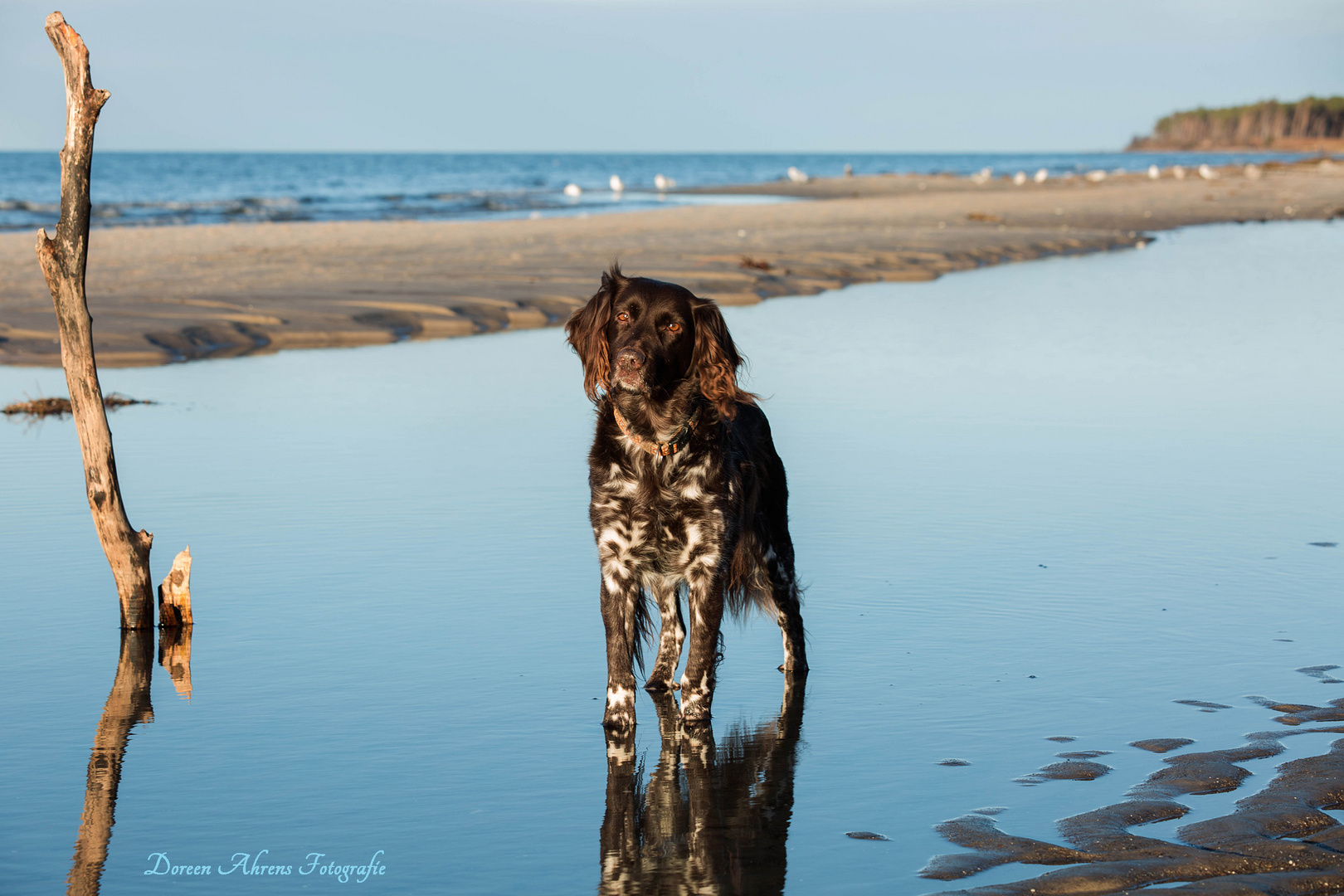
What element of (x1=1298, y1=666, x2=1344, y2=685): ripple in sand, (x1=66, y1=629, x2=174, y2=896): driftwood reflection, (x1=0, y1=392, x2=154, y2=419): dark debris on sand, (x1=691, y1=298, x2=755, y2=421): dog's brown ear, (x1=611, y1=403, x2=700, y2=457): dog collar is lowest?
(x1=1298, y1=666, x2=1344, y2=685): ripple in sand

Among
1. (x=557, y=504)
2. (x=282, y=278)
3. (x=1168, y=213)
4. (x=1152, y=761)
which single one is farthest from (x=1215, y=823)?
(x=1168, y=213)

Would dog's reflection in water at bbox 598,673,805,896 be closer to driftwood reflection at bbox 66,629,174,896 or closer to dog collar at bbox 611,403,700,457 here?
dog collar at bbox 611,403,700,457

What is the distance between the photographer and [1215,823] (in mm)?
4242

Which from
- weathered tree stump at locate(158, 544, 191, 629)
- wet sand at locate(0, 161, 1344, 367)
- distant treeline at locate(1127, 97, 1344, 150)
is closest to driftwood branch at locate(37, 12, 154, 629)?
weathered tree stump at locate(158, 544, 191, 629)

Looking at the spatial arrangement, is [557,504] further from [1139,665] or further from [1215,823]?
[1215,823]

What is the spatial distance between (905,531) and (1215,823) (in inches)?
161

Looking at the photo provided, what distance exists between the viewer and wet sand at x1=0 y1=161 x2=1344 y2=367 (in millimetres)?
16500

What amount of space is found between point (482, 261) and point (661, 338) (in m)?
19.7

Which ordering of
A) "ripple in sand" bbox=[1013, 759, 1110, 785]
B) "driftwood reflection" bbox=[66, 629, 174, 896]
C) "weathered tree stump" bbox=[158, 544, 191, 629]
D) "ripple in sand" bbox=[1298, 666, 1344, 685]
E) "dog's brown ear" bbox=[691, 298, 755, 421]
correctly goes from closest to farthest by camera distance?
"driftwood reflection" bbox=[66, 629, 174, 896] → "ripple in sand" bbox=[1013, 759, 1110, 785] → "dog's brown ear" bbox=[691, 298, 755, 421] → "ripple in sand" bbox=[1298, 666, 1344, 685] → "weathered tree stump" bbox=[158, 544, 191, 629]

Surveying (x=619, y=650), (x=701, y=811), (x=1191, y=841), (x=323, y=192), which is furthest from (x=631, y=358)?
(x=323, y=192)

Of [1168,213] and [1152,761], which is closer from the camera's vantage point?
[1152,761]

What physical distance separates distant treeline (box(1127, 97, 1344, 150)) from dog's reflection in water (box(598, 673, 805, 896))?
506 ft

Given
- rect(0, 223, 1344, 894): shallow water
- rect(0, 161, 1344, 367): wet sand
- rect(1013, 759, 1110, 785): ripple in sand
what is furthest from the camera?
rect(0, 161, 1344, 367): wet sand

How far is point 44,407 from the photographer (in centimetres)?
1173
